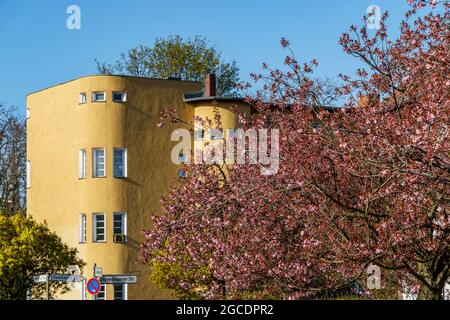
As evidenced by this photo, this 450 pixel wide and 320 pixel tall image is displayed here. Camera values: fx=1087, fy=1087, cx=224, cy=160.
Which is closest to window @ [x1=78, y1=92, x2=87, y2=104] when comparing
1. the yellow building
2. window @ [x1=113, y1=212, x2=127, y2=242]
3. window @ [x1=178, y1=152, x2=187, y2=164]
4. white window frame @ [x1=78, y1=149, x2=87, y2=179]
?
the yellow building

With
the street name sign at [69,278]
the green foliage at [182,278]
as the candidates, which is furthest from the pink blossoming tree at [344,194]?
the street name sign at [69,278]

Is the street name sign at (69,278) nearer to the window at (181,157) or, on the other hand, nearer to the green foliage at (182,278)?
the green foliage at (182,278)

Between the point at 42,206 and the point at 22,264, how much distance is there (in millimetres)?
11715

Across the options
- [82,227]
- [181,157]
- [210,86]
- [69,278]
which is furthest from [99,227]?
[69,278]

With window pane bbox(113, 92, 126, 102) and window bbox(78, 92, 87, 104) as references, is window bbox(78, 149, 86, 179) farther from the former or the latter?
window pane bbox(113, 92, 126, 102)

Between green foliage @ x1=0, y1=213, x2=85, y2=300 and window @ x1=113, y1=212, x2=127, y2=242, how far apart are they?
5850mm

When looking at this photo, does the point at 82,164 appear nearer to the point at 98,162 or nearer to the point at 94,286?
the point at 98,162

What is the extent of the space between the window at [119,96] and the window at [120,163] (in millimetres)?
2239

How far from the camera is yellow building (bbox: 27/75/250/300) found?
1918 inches
